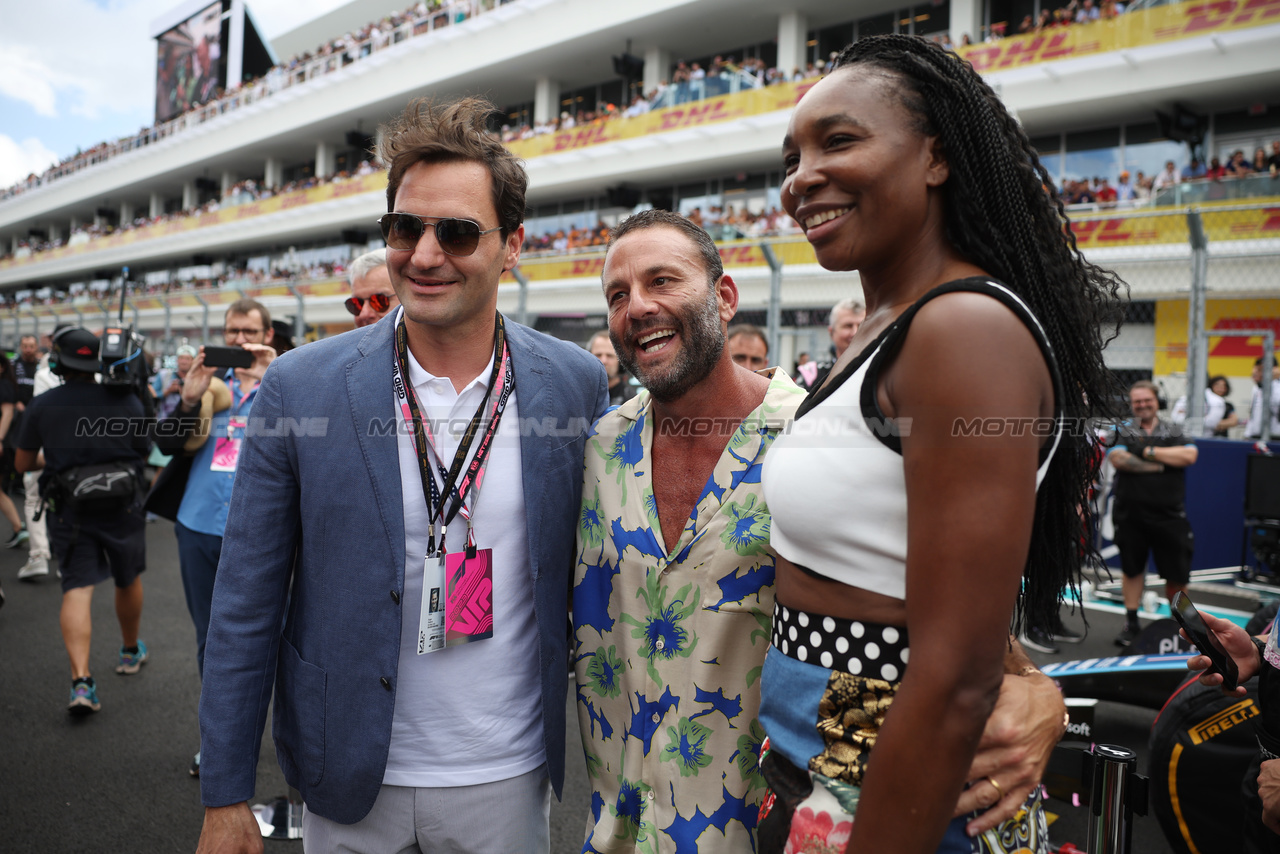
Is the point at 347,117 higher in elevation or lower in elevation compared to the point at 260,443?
higher

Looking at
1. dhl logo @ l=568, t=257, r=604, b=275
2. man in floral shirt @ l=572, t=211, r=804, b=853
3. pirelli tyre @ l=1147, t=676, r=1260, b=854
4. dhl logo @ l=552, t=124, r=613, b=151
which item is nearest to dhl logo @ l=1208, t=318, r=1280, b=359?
dhl logo @ l=568, t=257, r=604, b=275

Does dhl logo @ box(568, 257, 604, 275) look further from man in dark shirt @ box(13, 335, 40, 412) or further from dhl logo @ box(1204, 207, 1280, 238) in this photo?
dhl logo @ box(1204, 207, 1280, 238)

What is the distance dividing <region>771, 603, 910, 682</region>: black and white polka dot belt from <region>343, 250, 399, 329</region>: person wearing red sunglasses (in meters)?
2.79

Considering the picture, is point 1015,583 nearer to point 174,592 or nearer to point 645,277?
point 645,277

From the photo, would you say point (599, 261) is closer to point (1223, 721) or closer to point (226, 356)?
point (226, 356)

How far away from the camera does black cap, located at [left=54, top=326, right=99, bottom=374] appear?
4.80m

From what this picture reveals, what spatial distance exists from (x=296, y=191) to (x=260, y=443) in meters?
33.7

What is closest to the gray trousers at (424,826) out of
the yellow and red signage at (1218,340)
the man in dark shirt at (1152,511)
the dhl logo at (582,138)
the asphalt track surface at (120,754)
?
the asphalt track surface at (120,754)

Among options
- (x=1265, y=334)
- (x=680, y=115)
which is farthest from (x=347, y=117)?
(x=1265, y=334)

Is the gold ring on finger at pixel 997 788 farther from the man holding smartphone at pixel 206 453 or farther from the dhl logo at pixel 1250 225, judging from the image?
the dhl logo at pixel 1250 225

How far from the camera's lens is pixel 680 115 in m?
21.1

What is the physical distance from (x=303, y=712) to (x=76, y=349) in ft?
14.0

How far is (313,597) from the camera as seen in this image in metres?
1.77

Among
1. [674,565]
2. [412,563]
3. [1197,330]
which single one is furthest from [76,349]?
[1197,330]
